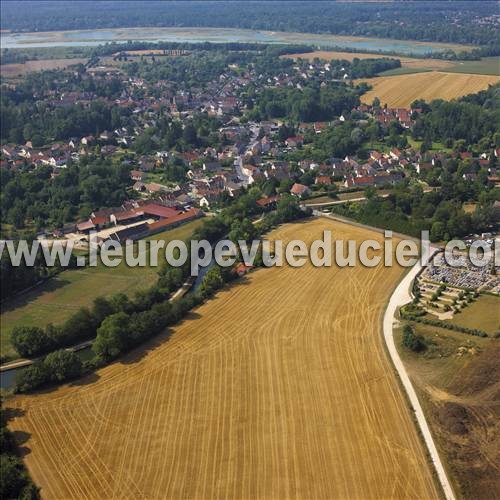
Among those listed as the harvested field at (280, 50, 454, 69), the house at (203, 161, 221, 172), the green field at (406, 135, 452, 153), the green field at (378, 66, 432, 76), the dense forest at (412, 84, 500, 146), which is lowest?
the house at (203, 161, 221, 172)

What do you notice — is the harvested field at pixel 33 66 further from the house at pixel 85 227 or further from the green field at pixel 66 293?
the green field at pixel 66 293

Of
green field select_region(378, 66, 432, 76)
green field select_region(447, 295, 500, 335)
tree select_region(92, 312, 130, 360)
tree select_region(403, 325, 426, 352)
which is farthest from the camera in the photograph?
green field select_region(378, 66, 432, 76)

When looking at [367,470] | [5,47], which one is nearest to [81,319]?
[367,470]

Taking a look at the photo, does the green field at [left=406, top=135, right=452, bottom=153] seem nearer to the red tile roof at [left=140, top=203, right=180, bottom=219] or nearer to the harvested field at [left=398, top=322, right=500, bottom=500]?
the red tile roof at [left=140, top=203, right=180, bottom=219]

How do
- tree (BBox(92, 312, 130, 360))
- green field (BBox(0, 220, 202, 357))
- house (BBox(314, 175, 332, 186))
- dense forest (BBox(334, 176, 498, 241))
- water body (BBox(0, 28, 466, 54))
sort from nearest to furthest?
tree (BBox(92, 312, 130, 360)) < green field (BBox(0, 220, 202, 357)) < dense forest (BBox(334, 176, 498, 241)) < house (BBox(314, 175, 332, 186)) < water body (BBox(0, 28, 466, 54))

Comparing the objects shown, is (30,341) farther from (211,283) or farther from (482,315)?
(482,315)

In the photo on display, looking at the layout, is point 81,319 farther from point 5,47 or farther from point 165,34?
point 165,34

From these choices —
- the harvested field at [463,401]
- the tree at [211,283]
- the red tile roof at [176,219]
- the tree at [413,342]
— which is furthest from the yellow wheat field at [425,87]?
the harvested field at [463,401]

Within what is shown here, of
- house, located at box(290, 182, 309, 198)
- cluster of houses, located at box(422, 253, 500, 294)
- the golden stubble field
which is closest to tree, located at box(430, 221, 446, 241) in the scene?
cluster of houses, located at box(422, 253, 500, 294)
